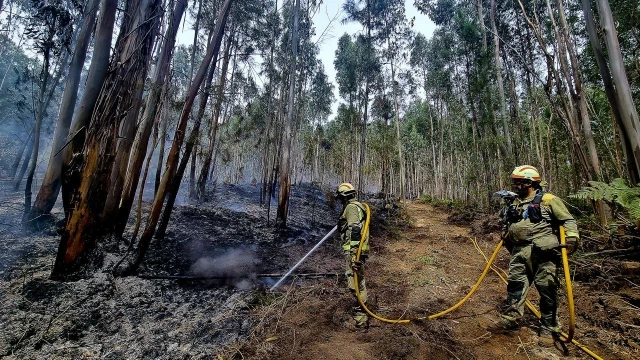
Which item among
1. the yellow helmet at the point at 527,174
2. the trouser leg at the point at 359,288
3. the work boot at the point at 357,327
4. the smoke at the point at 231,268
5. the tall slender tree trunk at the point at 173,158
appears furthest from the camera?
the smoke at the point at 231,268

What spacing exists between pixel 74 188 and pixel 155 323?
2.37 m

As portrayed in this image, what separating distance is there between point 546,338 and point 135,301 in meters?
5.67

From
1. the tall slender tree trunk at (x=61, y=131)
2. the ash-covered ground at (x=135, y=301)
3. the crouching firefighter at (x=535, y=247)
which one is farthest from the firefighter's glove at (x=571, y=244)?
the tall slender tree trunk at (x=61, y=131)

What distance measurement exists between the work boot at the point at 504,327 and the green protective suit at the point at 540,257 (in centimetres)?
4

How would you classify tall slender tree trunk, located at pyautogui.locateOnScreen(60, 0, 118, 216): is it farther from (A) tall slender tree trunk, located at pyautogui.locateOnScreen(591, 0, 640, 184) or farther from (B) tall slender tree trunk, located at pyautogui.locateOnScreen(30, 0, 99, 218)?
(A) tall slender tree trunk, located at pyautogui.locateOnScreen(591, 0, 640, 184)

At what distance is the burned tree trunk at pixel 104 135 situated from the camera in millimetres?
4160

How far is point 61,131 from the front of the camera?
6605 millimetres

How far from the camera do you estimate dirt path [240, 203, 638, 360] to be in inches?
116

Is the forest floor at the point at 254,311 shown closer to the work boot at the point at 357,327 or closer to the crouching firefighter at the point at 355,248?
the work boot at the point at 357,327

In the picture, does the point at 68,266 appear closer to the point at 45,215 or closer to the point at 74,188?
the point at 74,188

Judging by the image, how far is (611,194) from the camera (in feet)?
13.1

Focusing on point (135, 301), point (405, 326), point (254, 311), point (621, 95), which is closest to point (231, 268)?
point (135, 301)

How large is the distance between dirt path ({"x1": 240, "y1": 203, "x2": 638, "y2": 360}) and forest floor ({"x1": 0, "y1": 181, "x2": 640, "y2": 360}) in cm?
2

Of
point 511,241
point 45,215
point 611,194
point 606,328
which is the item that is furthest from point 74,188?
point 611,194
